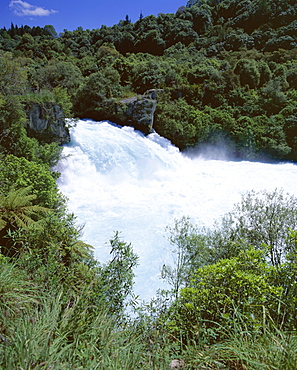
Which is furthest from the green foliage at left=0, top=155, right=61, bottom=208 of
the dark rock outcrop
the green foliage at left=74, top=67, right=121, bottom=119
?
the green foliage at left=74, top=67, right=121, bottom=119

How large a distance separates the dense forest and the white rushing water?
1325 millimetres

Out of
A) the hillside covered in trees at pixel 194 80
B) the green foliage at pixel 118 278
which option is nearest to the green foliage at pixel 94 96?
the hillside covered in trees at pixel 194 80

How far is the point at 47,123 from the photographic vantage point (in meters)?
16.9

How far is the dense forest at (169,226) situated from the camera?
2420 millimetres

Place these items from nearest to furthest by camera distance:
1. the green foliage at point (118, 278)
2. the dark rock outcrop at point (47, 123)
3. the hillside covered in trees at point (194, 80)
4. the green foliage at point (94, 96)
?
the green foliage at point (118, 278) → the dark rock outcrop at point (47, 123) → the green foliage at point (94, 96) → the hillside covered in trees at point (194, 80)

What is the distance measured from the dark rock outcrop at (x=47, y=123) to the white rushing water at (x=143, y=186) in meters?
1.41

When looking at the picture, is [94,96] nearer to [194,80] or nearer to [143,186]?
[143,186]

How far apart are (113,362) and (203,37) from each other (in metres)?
65.3

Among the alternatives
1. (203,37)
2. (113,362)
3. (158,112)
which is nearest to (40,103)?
(158,112)

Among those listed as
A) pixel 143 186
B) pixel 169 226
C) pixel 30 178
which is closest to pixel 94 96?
pixel 143 186

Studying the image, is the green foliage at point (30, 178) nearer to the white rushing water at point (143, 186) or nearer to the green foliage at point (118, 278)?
the white rushing water at point (143, 186)

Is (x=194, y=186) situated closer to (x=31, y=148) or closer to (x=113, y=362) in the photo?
(x=31, y=148)

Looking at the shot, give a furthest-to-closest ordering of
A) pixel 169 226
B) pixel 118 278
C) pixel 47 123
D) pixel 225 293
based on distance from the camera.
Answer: pixel 47 123 < pixel 169 226 < pixel 118 278 < pixel 225 293

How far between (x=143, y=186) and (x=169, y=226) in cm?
580
